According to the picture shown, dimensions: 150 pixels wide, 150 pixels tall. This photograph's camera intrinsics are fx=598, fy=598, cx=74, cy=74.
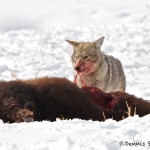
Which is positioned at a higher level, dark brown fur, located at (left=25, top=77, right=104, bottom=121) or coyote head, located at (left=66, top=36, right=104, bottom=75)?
dark brown fur, located at (left=25, top=77, right=104, bottom=121)

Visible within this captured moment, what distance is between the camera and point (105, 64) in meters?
9.44

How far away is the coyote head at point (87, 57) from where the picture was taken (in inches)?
351

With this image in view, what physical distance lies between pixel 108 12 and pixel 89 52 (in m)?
14.0

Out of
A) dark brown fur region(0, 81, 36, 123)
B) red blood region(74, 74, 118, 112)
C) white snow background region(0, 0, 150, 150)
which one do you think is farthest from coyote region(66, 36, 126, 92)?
dark brown fur region(0, 81, 36, 123)

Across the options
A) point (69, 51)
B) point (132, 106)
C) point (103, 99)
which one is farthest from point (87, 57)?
point (69, 51)

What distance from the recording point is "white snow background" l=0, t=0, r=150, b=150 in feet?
11.6

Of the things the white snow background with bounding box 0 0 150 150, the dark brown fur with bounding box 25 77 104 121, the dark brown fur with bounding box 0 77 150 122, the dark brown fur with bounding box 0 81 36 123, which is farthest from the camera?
the dark brown fur with bounding box 25 77 104 121

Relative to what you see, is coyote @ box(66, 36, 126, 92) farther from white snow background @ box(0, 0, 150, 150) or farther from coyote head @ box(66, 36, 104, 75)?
white snow background @ box(0, 0, 150, 150)

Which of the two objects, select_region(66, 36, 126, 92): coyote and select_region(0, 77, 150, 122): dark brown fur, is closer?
select_region(0, 77, 150, 122): dark brown fur

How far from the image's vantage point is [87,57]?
357 inches

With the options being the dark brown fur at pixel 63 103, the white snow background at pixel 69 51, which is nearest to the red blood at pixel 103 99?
the dark brown fur at pixel 63 103

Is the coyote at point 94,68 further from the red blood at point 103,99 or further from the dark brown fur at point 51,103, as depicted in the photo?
the dark brown fur at point 51,103

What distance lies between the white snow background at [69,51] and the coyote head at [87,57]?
64 centimetres

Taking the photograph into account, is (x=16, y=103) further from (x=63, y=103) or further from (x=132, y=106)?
(x=132, y=106)
